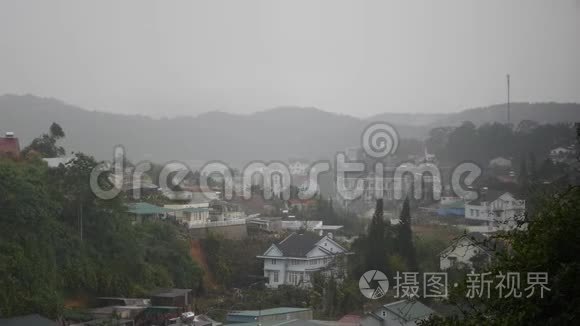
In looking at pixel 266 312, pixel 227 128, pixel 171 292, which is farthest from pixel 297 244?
pixel 227 128

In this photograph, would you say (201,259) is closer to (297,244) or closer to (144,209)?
(144,209)

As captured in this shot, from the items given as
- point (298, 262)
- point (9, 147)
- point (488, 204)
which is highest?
point (9, 147)

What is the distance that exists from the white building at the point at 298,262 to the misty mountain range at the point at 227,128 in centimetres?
1631

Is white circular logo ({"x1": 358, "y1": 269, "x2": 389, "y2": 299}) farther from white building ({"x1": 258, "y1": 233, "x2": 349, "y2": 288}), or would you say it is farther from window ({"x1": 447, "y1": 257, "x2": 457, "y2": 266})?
window ({"x1": 447, "y1": 257, "x2": 457, "y2": 266})

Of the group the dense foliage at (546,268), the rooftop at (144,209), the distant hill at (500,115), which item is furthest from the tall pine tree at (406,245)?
the distant hill at (500,115)

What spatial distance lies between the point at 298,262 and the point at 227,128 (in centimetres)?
2810

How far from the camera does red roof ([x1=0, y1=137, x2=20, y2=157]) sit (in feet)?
48.7

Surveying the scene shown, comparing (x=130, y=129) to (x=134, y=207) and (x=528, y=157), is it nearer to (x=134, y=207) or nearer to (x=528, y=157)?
(x=528, y=157)

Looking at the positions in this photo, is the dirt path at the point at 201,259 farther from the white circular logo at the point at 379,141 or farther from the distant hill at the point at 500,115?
the distant hill at the point at 500,115

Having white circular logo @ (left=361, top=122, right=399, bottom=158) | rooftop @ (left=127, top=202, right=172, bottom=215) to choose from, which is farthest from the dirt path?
white circular logo @ (left=361, top=122, right=399, bottom=158)

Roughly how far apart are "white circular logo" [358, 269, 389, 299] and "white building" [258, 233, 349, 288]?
2.10 feet

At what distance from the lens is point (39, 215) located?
1197cm

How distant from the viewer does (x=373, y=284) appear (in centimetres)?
1416

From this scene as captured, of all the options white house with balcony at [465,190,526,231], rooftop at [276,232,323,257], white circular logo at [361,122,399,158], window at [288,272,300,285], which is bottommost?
window at [288,272,300,285]
